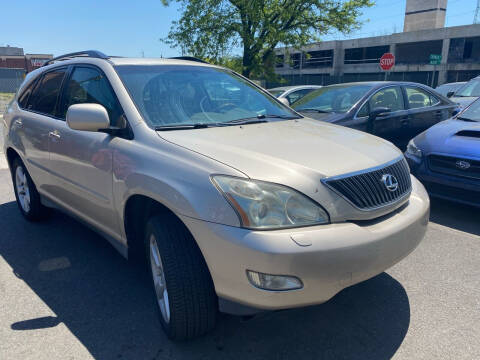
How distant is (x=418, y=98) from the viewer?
7.00 meters

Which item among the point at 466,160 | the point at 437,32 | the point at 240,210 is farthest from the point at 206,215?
the point at 437,32

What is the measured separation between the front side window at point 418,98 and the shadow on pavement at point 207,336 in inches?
178

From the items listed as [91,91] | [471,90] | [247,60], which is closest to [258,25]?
[247,60]

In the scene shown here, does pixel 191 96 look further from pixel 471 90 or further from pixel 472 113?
pixel 471 90

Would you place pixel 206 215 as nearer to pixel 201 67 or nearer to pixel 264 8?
pixel 201 67

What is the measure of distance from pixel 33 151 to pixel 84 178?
1.21 m

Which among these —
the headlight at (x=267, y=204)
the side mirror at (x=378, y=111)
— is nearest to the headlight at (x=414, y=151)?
the side mirror at (x=378, y=111)

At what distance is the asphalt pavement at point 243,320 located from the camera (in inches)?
94.3

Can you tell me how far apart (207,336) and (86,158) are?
1.55 meters

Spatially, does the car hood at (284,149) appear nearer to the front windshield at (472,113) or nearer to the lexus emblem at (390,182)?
the lexus emblem at (390,182)

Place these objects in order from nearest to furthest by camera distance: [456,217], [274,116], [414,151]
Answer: [274,116]
[456,217]
[414,151]

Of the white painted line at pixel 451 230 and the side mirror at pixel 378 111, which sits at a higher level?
the side mirror at pixel 378 111

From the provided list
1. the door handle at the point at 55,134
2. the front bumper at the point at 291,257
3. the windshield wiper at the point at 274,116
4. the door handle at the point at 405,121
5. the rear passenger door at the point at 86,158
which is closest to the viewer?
the front bumper at the point at 291,257

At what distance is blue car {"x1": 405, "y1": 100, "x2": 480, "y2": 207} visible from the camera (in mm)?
4207
